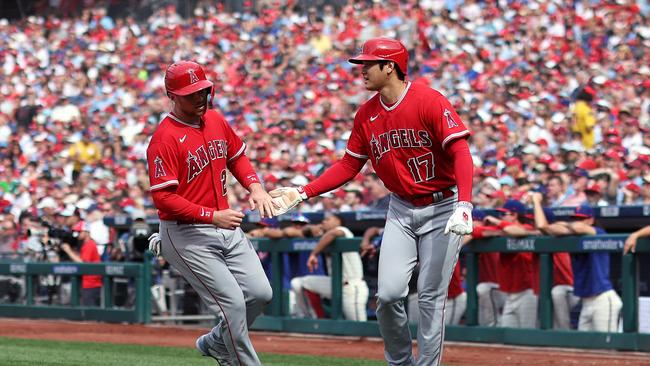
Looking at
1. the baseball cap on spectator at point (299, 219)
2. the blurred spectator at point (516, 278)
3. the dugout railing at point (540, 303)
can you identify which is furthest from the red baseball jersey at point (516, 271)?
the baseball cap on spectator at point (299, 219)

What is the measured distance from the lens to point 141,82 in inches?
993

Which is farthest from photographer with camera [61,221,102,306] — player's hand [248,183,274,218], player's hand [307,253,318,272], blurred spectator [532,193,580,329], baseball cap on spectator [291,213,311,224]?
player's hand [248,183,274,218]

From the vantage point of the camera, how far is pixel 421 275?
670 centimetres

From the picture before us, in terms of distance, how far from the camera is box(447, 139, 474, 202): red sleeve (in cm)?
638

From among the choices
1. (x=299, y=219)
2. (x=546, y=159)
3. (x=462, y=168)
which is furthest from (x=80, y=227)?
(x=462, y=168)

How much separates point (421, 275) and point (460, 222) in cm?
59

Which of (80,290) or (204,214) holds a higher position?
(204,214)

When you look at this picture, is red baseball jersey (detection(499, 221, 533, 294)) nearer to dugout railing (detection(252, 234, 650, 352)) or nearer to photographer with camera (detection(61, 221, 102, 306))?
dugout railing (detection(252, 234, 650, 352))

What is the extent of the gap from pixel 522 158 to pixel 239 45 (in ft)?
38.6

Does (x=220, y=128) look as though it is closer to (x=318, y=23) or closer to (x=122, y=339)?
(x=122, y=339)

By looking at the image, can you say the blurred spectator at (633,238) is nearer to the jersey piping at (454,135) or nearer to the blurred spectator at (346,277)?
the blurred spectator at (346,277)

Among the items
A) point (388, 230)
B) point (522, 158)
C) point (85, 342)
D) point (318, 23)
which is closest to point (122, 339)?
point (85, 342)

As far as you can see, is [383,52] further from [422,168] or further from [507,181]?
[507,181]

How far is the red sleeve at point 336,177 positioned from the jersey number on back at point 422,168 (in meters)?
0.48
